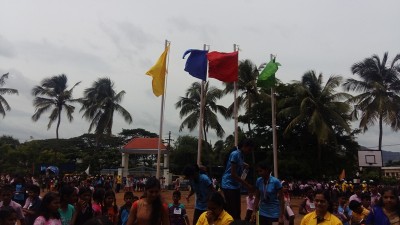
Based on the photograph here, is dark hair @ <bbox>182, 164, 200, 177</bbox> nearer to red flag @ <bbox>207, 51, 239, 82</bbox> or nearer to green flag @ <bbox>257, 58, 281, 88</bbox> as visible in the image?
red flag @ <bbox>207, 51, 239, 82</bbox>

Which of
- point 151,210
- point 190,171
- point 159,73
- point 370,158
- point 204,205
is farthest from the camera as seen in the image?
point 370,158

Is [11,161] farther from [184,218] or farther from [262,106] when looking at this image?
[184,218]

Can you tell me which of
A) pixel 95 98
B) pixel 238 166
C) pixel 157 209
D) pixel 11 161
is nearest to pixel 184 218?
pixel 238 166

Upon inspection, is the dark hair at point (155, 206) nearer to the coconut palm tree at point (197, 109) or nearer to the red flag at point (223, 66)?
the red flag at point (223, 66)

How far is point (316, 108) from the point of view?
3081 cm

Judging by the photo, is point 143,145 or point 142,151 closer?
point 142,151

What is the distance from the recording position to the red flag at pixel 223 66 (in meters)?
13.7

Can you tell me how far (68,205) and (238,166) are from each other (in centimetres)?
256

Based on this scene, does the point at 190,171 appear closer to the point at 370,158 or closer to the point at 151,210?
the point at 151,210

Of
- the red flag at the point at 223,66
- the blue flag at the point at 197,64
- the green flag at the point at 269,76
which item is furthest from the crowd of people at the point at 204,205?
the green flag at the point at 269,76

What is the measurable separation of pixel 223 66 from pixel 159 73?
2218mm

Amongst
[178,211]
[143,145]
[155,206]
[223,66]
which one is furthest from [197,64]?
[143,145]

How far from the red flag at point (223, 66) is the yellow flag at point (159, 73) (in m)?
1.55

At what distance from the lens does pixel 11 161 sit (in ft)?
139
